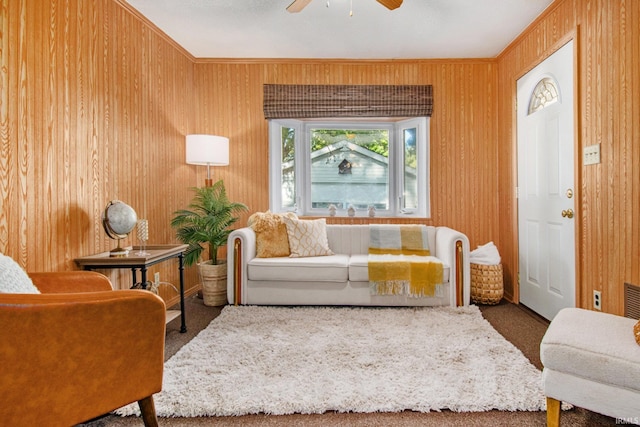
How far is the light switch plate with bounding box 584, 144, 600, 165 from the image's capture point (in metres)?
2.38

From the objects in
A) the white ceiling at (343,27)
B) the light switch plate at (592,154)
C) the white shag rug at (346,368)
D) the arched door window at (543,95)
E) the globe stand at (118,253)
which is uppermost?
the white ceiling at (343,27)

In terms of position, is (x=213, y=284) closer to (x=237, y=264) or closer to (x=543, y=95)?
(x=237, y=264)

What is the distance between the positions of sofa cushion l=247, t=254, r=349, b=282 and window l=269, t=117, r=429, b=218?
3.72ft

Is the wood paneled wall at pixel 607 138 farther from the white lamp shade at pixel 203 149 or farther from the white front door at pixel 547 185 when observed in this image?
the white lamp shade at pixel 203 149

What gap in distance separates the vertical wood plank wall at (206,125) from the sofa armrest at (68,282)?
35 cm

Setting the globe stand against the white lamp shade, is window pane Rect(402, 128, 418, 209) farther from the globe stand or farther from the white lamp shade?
the globe stand

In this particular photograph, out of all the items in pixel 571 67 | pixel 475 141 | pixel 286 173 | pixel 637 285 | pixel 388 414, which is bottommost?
pixel 388 414

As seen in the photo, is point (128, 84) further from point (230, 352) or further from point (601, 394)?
point (601, 394)

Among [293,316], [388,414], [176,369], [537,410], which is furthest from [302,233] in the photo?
[537,410]

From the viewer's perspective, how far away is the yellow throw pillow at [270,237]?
345 cm

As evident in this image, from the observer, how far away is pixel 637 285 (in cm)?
210

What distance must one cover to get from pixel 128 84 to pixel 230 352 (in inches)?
86.3

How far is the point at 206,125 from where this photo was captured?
413cm

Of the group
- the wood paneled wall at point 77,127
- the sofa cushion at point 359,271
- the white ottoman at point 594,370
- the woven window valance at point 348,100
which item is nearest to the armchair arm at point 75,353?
the wood paneled wall at point 77,127
